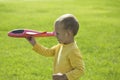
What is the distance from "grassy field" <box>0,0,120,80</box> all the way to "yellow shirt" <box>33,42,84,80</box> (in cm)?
251

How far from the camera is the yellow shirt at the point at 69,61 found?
13.2 feet

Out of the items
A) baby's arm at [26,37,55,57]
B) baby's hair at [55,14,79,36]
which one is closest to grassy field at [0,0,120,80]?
baby's arm at [26,37,55,57]

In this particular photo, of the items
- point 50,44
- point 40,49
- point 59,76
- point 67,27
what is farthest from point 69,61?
point 50,44

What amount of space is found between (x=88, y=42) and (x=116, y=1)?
42.9 ft

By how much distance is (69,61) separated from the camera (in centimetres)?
416

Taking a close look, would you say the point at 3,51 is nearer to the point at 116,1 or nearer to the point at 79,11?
the point at 79,11

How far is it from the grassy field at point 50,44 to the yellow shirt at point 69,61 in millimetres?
2508

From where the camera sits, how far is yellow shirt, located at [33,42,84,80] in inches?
159

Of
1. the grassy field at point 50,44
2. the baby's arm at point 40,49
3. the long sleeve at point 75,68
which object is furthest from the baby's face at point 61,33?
the grassy field at point 50,44

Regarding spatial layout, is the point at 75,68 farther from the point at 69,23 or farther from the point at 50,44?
the point at 50,44

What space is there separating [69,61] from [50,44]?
218 inches

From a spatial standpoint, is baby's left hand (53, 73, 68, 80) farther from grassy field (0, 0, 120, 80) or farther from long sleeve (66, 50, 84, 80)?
grassy field (0, 0, 120, 80)

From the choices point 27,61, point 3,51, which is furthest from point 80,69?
point 3,51

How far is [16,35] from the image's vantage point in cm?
441
